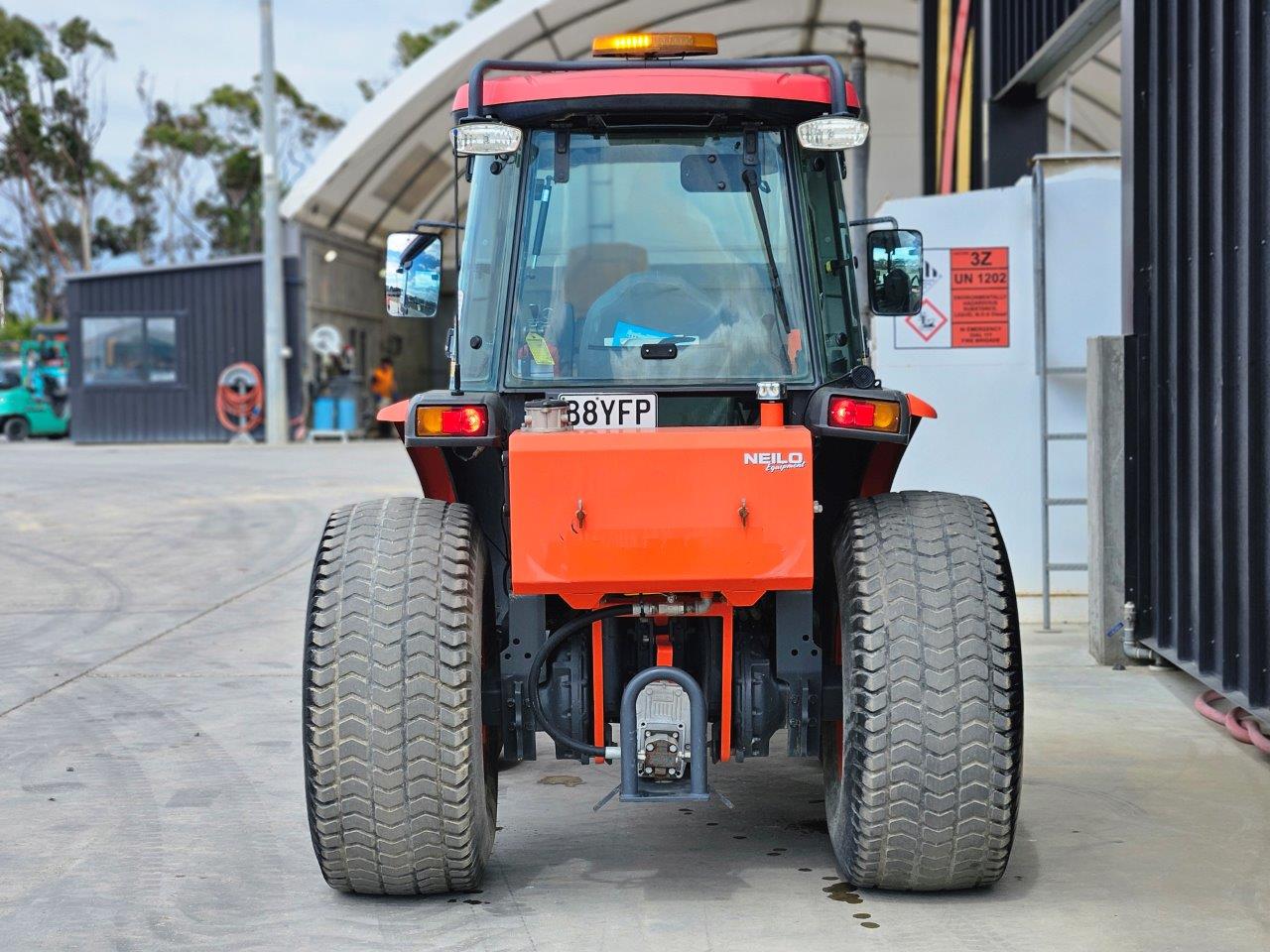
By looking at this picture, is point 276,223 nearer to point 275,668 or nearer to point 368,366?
point 368,366

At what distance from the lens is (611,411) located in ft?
16.8

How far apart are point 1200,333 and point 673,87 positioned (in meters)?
3.30

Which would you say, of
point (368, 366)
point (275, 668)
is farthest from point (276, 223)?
point (275, 668)

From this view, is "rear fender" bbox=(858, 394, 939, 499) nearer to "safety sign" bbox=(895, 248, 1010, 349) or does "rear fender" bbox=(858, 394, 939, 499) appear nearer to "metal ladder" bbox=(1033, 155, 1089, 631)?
"metal ladder" bbox=(1033, 155, 1089, 631)

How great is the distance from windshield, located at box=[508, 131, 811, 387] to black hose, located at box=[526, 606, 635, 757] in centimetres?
74

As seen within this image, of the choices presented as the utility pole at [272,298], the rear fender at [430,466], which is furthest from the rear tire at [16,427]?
the rear fender at [430,466]

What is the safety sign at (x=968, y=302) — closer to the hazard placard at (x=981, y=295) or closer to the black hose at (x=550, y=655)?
the hazard placard at (x=981, y=295)

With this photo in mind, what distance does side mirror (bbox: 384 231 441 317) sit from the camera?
5605 mm

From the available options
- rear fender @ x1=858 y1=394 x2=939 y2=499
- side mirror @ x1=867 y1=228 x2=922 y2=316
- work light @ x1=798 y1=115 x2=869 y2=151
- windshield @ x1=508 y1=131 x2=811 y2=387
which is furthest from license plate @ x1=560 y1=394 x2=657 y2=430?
side mirror @ x1=867 y1=228 x2=922 y2=316

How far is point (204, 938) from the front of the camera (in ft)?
15.5

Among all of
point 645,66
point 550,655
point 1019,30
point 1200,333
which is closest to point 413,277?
point 645,66

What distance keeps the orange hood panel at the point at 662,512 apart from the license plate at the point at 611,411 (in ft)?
1.37

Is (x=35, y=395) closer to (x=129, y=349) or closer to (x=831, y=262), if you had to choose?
(x=129, y=349)

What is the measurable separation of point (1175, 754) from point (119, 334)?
27784 mm
